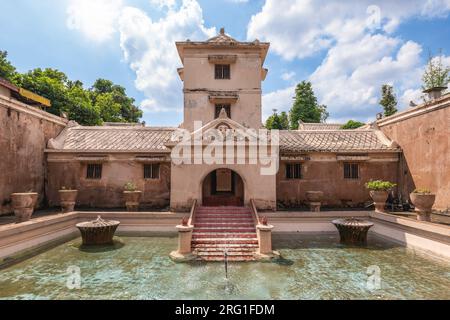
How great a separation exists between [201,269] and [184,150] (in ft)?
19.7

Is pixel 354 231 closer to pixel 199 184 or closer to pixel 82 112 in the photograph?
pixel 199 184

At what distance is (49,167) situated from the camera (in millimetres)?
15406

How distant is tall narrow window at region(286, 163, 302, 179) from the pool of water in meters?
6.16

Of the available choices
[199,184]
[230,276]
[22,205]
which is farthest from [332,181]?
[22,205]

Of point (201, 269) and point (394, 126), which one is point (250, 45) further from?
point (201, 269)

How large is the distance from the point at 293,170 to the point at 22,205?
527 inches

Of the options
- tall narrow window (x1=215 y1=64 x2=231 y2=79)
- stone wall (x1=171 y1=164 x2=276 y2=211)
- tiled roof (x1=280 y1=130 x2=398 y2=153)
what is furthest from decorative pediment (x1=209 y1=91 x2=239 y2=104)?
stone wall (x1=171 y1=164 x2=276 y2=211)

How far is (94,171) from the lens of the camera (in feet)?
50.8

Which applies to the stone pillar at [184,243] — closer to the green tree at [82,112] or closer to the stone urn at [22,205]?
the stone urn at [22,205]

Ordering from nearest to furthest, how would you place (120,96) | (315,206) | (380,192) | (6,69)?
(380,192)
(315,206)
(6,69)
(120,96)

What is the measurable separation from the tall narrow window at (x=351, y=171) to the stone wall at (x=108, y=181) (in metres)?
10.9

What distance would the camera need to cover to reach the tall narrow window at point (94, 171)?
50.7ft
